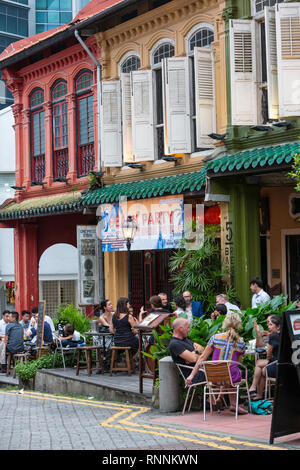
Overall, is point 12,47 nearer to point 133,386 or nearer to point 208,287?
point 208,287

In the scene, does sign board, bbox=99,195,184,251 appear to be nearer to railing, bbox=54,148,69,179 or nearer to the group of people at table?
the group of people at table

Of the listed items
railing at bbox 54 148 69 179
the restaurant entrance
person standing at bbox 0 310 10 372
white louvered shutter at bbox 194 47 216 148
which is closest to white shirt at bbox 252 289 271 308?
white louvered shutter at bbox 194 47 216 148

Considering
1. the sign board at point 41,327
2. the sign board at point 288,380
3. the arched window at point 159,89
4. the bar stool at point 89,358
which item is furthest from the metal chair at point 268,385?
the arched window at point 159,89

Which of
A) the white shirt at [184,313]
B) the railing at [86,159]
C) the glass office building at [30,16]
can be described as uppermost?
the glass office building at [30,16]

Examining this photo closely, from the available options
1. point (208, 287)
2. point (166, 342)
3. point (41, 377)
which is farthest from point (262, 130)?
point (41, 377)

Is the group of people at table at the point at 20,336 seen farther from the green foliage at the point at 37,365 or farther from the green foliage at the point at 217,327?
the green foliage at the point at 217,327

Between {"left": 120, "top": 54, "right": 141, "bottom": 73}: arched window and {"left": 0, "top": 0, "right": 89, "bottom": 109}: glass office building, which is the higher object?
{"left": 0, "top": 0, "right": 89, "bottom": 109}: glass office building

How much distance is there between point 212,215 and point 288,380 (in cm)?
993

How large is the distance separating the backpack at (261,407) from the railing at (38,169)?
48.6 feet

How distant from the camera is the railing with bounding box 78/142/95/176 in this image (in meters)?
22.5

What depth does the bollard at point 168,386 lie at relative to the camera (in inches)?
461

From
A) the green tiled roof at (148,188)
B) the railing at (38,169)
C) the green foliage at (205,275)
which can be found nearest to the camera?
the green foliage at (205,275)

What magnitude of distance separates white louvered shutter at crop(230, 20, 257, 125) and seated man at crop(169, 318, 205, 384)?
5.69 m

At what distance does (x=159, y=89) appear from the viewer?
19234mm
